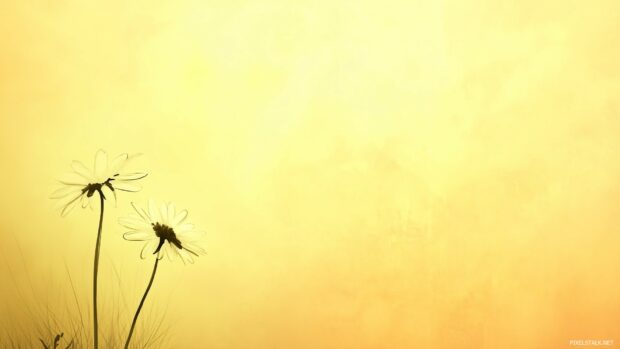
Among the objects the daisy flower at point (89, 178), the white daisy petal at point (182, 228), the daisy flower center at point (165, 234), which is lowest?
the daisy flower center at point (165, 234)

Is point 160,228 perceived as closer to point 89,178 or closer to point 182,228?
point 182,228

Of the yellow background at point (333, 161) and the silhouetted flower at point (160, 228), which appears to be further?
the yellow background at point (333, 161)

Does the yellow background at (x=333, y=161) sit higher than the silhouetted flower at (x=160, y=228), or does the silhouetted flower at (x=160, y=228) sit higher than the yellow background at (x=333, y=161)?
the yellow background at (x=333, y=161)

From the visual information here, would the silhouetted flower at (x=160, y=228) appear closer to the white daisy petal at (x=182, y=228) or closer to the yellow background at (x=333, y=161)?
the white daisy petal at (x=182, y=228)

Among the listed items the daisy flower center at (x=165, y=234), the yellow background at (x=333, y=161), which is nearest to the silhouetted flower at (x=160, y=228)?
the daisy flower center at (x=165, y=234)

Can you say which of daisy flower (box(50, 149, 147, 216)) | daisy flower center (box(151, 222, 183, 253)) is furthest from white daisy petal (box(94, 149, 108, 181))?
daisy flower center (box(151, 222, 183, 253))

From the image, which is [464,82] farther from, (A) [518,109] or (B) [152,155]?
(B) [152,155]

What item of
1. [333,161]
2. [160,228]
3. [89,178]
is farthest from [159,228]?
[333,161]

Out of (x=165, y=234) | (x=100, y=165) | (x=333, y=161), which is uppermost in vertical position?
(x=333, y=161)
